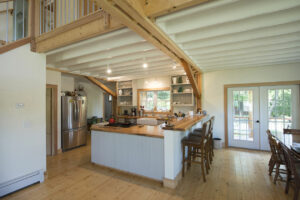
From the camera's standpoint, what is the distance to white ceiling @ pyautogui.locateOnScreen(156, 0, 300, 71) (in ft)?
5.44

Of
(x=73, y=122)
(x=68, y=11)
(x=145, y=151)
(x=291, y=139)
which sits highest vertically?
(x=68, y=11)

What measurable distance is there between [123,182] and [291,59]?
476 centimetres

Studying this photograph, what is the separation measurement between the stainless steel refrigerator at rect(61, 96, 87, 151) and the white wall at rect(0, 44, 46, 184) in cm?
167

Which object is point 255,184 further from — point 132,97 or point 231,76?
point 132,97

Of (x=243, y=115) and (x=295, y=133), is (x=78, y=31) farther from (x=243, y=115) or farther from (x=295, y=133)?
(x=243, y=115)

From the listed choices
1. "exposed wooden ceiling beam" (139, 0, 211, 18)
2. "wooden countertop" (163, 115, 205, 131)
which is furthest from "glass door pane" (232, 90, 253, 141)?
"exposed wooden ceiling beam" (139, 0, 211, 18)

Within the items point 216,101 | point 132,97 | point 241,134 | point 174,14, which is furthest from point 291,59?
point 132,97

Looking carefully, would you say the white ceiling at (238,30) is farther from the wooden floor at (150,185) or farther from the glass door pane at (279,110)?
the wooden floor at (150,185)

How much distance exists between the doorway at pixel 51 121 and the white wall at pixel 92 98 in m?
2.79

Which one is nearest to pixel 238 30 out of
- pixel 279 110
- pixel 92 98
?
pixel 279 110

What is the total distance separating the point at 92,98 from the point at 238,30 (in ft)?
22.4

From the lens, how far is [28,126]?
102 inches

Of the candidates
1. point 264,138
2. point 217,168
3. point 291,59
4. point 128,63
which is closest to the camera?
point 217,168

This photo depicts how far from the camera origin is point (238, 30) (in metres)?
2.06
